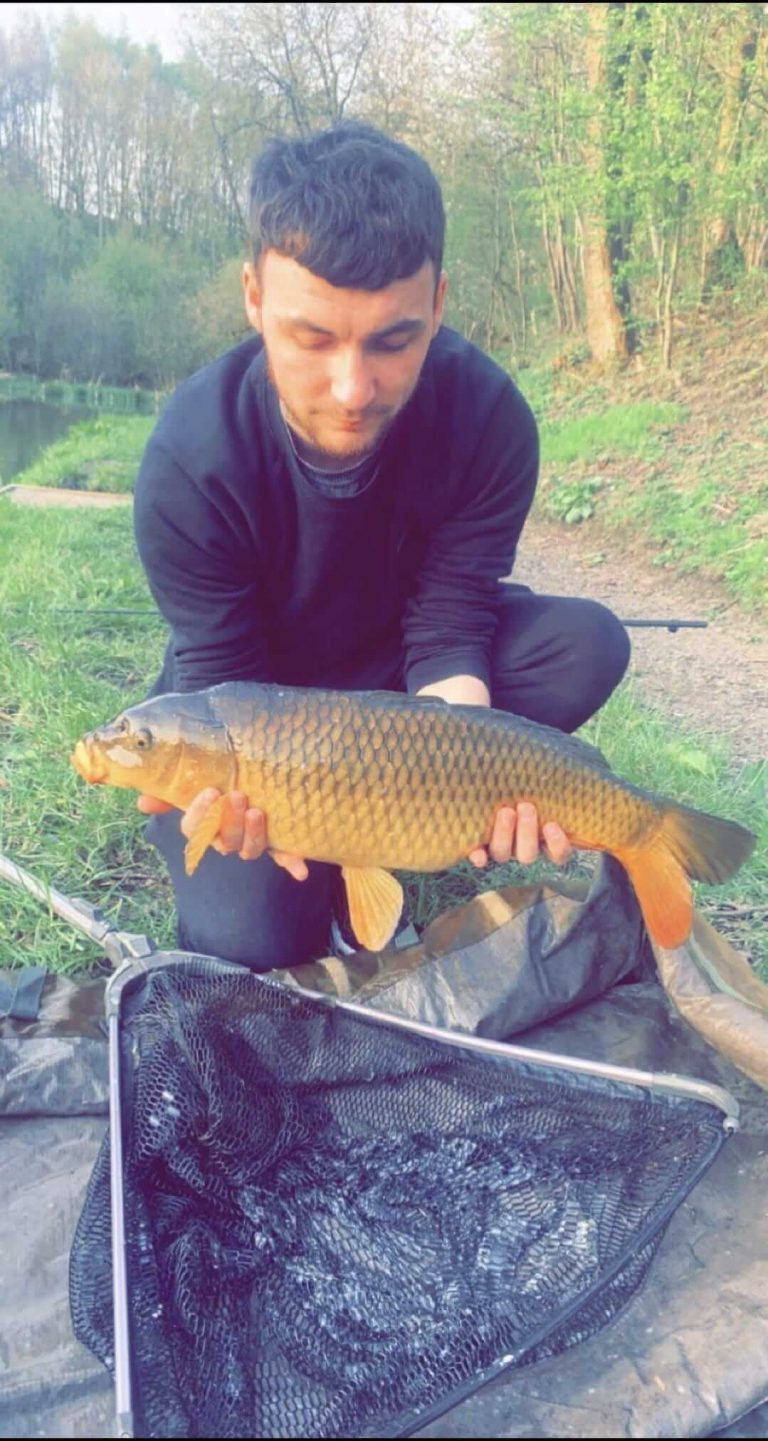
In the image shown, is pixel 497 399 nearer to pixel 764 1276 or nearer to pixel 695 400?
pixel 764 1276

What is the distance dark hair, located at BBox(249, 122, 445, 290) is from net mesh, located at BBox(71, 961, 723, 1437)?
770 mm

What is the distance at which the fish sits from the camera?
1.15m

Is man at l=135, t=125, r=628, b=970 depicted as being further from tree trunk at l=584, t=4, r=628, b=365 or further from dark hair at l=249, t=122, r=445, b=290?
tree trunk at l=584, t=4, r=628, b=365

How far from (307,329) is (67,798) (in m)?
0.98

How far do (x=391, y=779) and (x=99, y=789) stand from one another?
92cm


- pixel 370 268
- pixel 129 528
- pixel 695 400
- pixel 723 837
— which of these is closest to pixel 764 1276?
pixel 723 837

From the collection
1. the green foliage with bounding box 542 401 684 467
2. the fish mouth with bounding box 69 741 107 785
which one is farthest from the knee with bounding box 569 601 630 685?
the green foliage with bounding box 542 401 684 467

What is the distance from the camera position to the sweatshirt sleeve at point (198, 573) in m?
1.44

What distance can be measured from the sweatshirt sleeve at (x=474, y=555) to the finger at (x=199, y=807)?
0.49 metres

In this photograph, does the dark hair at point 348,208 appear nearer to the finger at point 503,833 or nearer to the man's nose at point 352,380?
the man's nose at point 352,380

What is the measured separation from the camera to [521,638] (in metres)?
1.69

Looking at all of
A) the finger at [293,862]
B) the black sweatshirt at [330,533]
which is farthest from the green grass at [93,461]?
the finger at [293,862]

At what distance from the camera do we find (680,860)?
122cm

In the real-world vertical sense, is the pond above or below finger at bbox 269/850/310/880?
below
